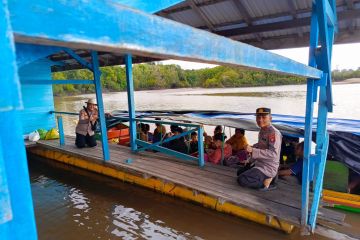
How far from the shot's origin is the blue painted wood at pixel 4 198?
19.4 inches

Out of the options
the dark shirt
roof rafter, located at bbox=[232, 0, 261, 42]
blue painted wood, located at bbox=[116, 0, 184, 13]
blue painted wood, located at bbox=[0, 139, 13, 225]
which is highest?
roof rafter, located at bbox=[232, 0, 261, 42]

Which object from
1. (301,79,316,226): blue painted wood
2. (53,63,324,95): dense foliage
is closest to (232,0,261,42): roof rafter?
(301,79,316,226): blue painted wood

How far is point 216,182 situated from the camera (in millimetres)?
4621

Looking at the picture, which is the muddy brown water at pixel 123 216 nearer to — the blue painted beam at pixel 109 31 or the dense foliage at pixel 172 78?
the blue painted beam at pixel 109 31

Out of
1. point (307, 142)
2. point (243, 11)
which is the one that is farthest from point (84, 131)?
point (307, 142)

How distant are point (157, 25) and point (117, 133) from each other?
8475mm

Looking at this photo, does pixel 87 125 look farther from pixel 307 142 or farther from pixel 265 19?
pixel 307 142

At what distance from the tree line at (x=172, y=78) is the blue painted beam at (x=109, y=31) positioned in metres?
44.7

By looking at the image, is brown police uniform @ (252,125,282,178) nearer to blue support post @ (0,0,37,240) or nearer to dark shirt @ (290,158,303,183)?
dark shirt @ (290,158,303,183)

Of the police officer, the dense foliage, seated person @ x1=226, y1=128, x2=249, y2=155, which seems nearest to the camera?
the police officer

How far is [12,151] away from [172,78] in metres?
65.5

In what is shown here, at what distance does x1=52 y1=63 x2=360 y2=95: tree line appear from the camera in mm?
50906


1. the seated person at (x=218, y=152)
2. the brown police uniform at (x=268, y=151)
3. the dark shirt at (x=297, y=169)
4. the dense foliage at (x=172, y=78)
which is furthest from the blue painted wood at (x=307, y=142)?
the dense foliage at (x=172, y=78)

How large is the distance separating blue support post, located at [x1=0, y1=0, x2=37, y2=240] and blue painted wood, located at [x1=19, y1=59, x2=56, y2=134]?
9634 mm
